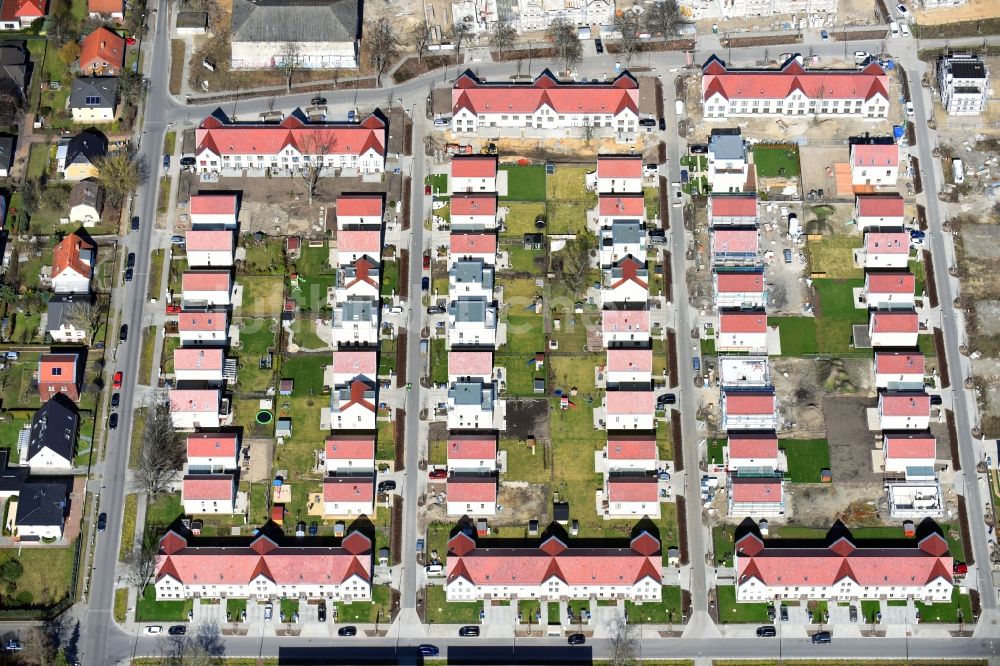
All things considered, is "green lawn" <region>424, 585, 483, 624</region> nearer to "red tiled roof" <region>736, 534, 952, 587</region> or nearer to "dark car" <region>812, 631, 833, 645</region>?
"red tiled roof" <region>736, 534, 952, 587</region>

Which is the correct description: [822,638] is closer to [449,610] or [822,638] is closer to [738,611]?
[738,611]

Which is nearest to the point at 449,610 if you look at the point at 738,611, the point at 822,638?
the point at 738,611

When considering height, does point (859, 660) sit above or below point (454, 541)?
below

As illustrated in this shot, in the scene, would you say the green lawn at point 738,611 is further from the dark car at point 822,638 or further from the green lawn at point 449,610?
the green lawn at point 449,610

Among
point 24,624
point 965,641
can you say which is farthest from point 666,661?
point 24,624

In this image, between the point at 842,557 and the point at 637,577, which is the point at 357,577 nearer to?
the point at 637,577
